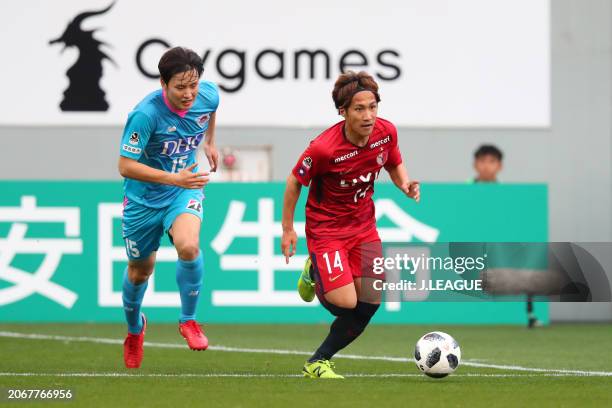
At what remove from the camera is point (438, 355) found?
7.83 meters

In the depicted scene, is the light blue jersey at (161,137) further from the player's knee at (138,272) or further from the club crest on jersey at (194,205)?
the player's knee at (138,272)

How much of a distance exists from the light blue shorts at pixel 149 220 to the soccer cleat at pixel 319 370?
1.27 metres

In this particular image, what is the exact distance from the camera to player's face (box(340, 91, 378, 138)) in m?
7.87

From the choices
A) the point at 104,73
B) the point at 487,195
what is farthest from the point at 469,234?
the point at 104,73

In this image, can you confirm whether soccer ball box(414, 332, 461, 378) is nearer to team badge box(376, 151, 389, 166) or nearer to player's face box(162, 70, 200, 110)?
team badge box(376, 151, 389, 166)

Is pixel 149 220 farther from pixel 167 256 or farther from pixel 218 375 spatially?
pixel 167 256

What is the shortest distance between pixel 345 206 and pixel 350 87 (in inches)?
29.6

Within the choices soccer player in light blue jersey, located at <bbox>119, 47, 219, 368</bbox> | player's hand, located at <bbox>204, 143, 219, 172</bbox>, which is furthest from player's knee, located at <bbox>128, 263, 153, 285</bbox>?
player's hand, located at <bbox>204, 143, 219, 172</bbox>

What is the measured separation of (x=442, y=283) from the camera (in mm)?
11023

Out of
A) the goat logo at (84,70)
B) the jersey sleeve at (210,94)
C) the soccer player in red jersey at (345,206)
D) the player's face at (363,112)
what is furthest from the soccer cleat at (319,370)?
the goat logo at (84,70)

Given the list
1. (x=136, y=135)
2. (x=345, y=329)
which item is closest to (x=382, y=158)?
(x=345, y=329)

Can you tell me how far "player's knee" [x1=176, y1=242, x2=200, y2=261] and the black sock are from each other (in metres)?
1.04

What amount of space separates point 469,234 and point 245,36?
3.59 metres

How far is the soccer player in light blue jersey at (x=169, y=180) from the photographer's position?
8.27 metres
